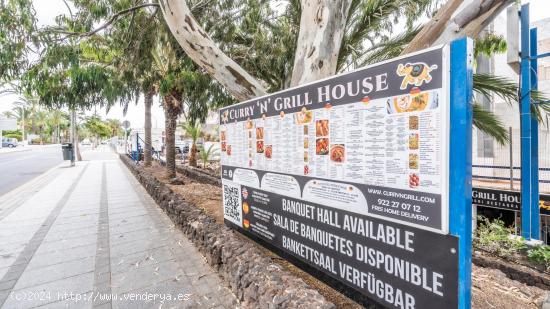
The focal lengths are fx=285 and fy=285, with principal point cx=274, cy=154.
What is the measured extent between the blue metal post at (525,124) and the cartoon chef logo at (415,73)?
11.4ft

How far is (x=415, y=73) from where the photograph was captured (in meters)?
1.63

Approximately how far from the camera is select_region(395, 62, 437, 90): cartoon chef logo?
1.57 m

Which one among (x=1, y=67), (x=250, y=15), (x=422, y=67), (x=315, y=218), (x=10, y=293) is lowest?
(x=10, y=293)

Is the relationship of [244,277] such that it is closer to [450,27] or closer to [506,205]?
[450,27]

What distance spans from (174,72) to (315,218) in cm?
571

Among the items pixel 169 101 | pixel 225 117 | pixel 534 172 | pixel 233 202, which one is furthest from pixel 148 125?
pixel 534 172

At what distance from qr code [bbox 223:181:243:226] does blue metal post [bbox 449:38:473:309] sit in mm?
2502

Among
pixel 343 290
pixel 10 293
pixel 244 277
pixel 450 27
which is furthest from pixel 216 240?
pixel 450 27

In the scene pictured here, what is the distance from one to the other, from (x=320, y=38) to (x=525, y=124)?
3.15m

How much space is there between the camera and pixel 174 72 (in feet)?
22.2

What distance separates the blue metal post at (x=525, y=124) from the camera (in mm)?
3922

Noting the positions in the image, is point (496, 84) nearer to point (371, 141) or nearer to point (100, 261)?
point (371, 141)

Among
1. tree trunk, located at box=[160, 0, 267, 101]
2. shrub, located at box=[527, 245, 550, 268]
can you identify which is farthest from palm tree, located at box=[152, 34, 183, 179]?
shrub, located at box=[527, 245, 550, 268]

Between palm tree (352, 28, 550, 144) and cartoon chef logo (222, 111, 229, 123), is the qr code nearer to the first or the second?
cartoon chef logo (222, 111, 229, 123)
